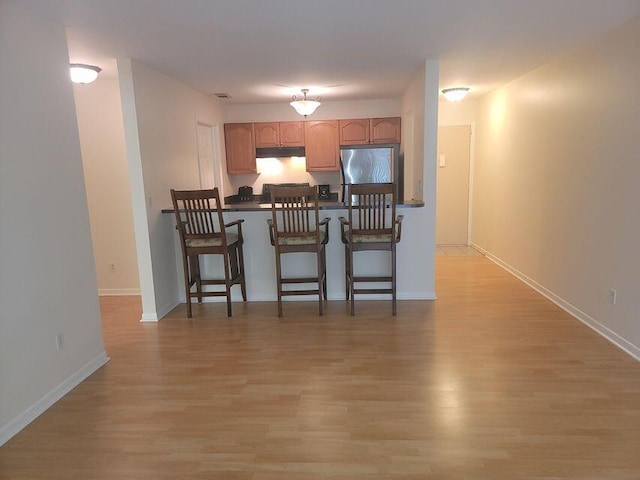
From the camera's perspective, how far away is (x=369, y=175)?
5711 millimetres

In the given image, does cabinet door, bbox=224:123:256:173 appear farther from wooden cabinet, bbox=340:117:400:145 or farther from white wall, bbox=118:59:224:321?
white wall, bbox=118:59:224:321

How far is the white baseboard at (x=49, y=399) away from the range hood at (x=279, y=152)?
12.9ft

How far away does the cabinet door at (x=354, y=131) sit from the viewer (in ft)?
20.0

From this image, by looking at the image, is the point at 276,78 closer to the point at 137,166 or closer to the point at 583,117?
the point at 137,166

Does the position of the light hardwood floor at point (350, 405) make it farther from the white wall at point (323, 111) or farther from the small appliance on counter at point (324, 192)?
the white wall at point (323, 111)

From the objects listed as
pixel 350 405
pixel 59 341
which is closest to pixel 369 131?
pixel 350 405

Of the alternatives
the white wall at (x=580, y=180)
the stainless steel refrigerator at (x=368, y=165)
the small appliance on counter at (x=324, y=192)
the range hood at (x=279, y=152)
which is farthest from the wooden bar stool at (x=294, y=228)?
the range hood at (x=279, y=152)

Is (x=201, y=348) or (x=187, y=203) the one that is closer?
(x=201, y=348)

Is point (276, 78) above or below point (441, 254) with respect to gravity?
above

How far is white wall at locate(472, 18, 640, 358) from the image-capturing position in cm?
285

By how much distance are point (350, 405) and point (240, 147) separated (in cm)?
473

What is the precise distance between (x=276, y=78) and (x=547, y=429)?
3.91 m

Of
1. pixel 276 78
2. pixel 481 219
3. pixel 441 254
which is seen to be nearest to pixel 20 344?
pixel 276 78

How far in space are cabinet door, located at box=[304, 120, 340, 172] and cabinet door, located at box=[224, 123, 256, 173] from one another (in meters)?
0.84
